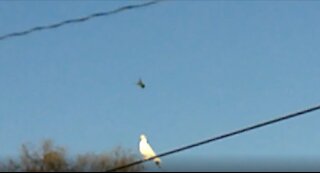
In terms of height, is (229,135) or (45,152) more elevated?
(45,152)

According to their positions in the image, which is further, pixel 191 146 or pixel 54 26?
pixel 54 26

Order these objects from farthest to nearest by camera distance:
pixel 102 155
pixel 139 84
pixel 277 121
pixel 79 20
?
pixel 102 155
pixel 139 84
pixel 79 20
pixel 277 121

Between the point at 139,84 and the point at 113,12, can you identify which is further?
the point at 139,84

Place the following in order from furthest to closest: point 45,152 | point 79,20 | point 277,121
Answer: point 45,152 < point 79,20 < point 277,121

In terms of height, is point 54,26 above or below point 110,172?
above

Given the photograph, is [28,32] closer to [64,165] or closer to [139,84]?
[139,84]

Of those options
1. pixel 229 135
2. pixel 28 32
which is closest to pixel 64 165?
pixel 28 32

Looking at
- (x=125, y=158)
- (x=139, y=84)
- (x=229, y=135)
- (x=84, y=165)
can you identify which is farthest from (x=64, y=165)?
(x=229, y=135)

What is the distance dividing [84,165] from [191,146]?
12.5m

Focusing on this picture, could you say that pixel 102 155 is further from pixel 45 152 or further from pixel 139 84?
pixel 139 84

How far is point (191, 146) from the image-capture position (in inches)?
248

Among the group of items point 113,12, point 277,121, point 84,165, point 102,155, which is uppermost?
point 102,155

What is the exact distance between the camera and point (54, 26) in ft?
24.5

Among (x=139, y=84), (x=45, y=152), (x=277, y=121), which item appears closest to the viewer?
(x=277, y=121)
